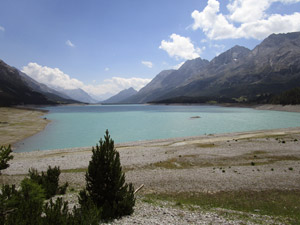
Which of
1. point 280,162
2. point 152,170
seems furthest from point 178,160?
point 280,162

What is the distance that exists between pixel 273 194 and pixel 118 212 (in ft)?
52.1

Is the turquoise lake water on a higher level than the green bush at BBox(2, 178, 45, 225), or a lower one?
lower

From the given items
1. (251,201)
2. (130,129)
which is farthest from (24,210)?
(130,129)

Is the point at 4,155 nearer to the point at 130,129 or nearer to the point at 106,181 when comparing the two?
the point at 106,181

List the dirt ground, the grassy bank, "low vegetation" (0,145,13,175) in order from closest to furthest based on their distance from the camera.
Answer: the grassy bank < the dirt ground < "low vegetation" (0,145,13,175)

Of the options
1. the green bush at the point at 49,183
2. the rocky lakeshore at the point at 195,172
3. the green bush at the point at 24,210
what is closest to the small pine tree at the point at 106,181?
the rocky lakeshore at the point at 195,172

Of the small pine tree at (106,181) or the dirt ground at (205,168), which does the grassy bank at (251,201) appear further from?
the small pine tree at (106,181)

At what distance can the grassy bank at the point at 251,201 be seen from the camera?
51.1ft

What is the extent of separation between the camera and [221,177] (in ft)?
80.9

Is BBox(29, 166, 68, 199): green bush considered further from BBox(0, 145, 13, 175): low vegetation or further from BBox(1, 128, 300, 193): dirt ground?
BBox(0, 145, 13, 175): low vegetation

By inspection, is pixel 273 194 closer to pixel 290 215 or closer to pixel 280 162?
pixel 290 215

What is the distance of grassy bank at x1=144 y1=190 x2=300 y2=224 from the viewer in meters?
15.6

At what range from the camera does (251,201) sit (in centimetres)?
1816

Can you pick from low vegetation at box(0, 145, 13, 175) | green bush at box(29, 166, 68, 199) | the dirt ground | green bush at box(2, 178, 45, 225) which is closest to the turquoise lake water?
the dirt ground
